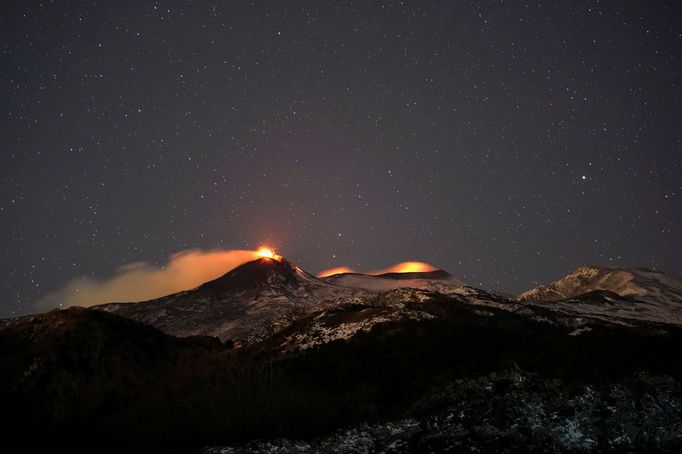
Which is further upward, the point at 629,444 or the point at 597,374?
the point at 597,374

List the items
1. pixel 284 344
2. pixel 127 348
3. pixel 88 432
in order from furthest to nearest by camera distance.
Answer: pixel 284 344 → pixel 127 348 → pixel 88 432

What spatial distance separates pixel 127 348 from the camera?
61344 millimetres

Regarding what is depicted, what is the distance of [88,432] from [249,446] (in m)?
11.0

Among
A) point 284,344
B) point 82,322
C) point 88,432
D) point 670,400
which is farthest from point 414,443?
point 82,322

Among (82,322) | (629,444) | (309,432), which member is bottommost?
(629,444)

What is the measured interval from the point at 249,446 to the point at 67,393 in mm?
43762

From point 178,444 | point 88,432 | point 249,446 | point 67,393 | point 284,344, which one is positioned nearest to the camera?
point 249,446

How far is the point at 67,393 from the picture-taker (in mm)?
51094

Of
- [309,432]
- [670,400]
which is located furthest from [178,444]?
[670,400]

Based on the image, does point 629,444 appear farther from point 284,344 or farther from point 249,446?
point 284,344

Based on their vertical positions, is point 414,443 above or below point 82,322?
below

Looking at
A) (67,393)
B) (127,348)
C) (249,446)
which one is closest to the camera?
(249,446)

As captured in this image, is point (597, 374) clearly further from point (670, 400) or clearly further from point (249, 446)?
point (249, 446)

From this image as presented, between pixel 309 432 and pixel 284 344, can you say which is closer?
pixel 309 432
